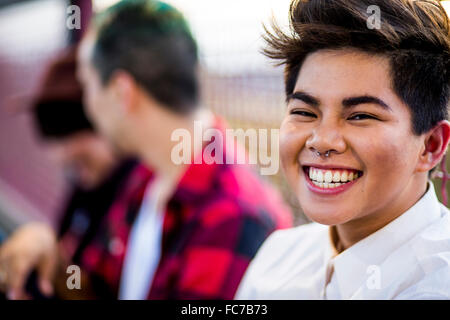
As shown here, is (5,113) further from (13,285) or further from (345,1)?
(345,1)

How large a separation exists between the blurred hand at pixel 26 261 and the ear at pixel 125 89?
1.78ft

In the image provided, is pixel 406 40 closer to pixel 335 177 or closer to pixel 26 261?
pixel 335 177

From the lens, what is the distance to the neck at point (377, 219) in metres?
0.90

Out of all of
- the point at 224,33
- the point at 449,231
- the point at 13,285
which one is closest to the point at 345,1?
the point at 449,231

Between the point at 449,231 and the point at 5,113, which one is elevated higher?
the point at 5,113

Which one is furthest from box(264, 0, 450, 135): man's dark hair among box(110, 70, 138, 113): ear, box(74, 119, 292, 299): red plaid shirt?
box(110, 70, 138, 113): ear

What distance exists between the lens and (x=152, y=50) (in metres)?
1.52

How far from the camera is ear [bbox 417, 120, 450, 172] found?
86 centimetres

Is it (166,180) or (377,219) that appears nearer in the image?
(377,219)

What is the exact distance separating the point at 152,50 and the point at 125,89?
14 cm

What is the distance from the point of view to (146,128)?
152 cm

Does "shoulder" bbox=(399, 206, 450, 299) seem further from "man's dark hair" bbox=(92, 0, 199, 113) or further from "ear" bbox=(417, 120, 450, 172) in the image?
"man's dark hair" bbox=(92, 0, 199, 113)

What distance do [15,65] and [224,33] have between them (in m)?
1.95

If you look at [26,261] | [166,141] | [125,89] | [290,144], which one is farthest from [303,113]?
[26,261]
